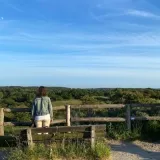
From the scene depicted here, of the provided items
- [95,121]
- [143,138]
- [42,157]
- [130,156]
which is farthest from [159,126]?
[42,157]

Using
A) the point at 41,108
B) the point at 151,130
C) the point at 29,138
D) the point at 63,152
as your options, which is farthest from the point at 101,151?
the point at 151,130

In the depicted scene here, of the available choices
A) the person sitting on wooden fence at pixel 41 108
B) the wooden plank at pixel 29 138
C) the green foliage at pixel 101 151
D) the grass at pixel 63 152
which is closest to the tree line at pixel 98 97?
the person sitting on wooden fence at pixel 41 108

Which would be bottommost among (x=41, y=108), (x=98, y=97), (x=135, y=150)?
(x=135, y=150)

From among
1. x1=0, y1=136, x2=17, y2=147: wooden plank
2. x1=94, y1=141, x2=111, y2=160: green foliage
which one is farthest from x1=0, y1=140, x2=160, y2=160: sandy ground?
x1=0, y1=136, x2=17, y2=147: wooden plank

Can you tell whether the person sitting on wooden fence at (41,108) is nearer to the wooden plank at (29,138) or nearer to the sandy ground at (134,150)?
the sandy ground at (134,150)

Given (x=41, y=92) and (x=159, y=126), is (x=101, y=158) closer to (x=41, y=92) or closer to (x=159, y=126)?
(x=41, y=92)

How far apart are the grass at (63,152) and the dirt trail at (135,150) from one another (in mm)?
857

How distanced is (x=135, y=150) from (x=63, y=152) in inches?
123

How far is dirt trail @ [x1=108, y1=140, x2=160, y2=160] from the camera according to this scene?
36.8 ft

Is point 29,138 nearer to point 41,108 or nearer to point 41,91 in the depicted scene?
point 41,108

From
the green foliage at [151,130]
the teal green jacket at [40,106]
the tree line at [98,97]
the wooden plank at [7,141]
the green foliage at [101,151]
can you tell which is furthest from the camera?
the tree line at [98,97]

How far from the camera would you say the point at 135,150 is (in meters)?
12.4

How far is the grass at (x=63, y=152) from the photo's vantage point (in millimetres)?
9750

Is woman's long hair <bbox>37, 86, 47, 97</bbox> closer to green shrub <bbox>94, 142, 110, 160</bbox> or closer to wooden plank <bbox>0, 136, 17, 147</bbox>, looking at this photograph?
wooden plank <bbox>0, 136, 17, 147</bbox>
